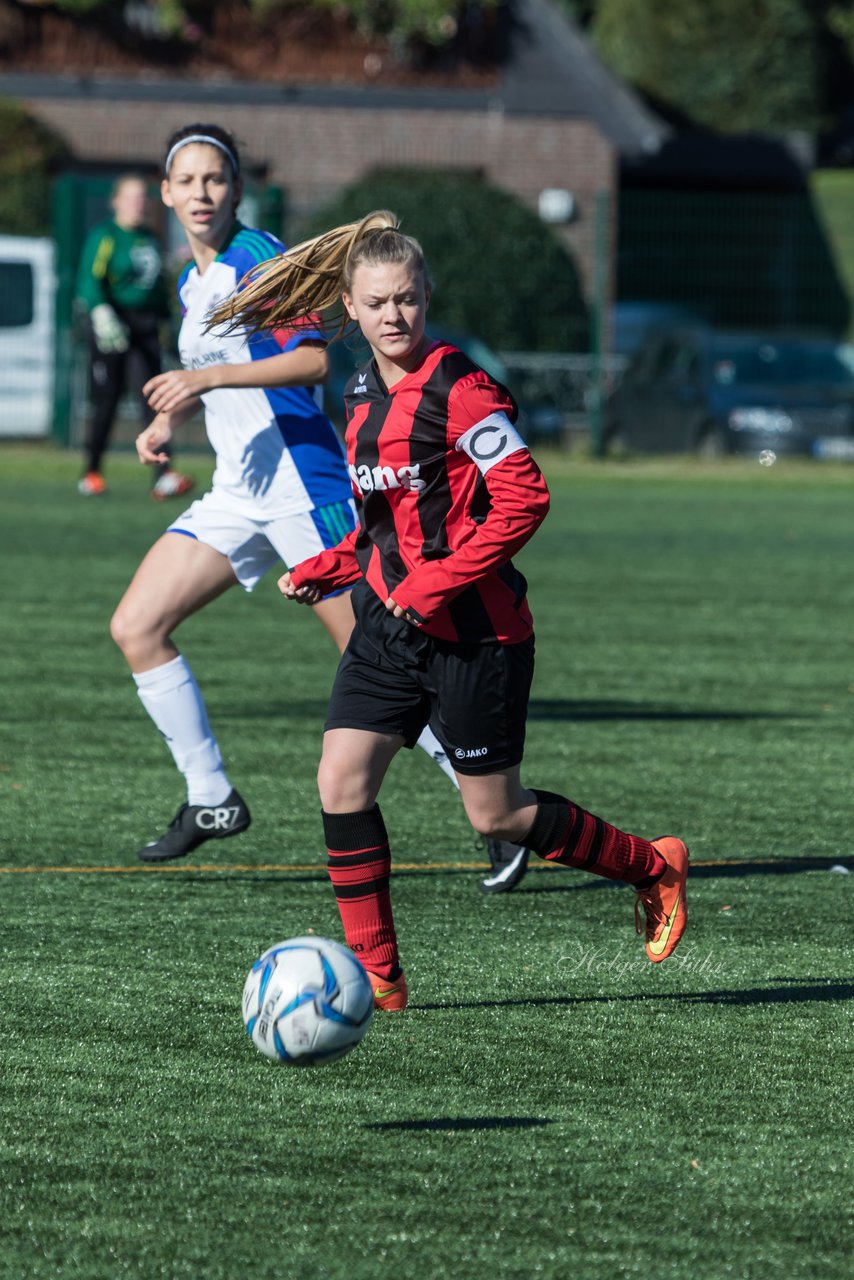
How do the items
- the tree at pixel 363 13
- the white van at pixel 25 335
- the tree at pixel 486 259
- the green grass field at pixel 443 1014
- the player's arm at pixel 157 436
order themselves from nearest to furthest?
the green grass field at pixel 443 1014, the player's arm at pixel 157 436, the white van at pixel 25 335, the tree at pixel 486 259, the tree at pixel 363 13

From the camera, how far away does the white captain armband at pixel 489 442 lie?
490 centimetres

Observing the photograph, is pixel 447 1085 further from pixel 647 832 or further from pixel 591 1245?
pixel 647 832

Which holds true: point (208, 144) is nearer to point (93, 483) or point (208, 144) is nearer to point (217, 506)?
point (217, 506)

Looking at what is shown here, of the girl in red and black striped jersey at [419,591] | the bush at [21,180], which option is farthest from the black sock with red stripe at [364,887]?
the bush at [21,180]

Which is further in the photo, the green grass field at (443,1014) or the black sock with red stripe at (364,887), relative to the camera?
the black sock with red stripe at (364,887)

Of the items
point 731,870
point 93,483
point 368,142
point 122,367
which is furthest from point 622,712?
point 368,142

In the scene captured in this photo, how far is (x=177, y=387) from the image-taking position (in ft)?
19.5

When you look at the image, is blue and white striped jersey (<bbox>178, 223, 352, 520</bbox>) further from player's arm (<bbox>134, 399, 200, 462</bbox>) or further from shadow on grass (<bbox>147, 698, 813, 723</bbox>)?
shadow on grass (<bbox>147, 698, 813, 723</bbox>)

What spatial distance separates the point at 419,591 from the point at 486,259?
2522cm

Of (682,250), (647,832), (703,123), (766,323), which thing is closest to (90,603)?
(647,832)

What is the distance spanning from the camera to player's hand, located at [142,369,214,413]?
19.5 feet

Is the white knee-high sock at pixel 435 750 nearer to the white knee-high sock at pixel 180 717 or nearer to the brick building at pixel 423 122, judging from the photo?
the white knee-high sock at pixel 180 717

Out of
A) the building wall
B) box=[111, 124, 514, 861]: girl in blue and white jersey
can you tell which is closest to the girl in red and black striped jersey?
box=[111, 124, 514, 861]: girl in blue and white jersey

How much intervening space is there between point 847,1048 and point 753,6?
43.2 m
